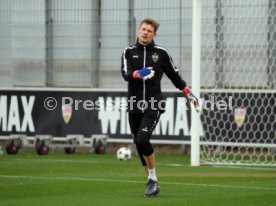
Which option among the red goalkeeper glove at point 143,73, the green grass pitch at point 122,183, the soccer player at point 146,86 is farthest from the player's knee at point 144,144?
the red goalkeeper glove at point 143,73

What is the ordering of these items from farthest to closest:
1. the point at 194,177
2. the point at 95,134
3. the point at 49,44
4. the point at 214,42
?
the point at 49,44 → the point at 95,134 → the point at 214,42 → the point at 194,177

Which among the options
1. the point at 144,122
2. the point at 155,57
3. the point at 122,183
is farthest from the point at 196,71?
the point at 144,122

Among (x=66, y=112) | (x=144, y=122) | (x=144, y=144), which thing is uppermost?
(x=144, y=122)

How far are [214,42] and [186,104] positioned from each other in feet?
5.55

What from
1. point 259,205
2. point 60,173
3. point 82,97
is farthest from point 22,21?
point 259,205

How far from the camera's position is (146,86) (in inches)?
408

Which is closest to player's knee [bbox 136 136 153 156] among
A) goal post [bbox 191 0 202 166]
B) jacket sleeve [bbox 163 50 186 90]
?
jacket sleeve [bbox 163 50 186 90]

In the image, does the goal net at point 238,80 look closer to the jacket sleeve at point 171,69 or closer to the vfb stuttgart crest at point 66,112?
the vfb stuttgart crest at point 66,112

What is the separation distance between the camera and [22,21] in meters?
21.6

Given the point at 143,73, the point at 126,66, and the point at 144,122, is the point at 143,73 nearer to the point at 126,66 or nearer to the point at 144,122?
the point at 126,66

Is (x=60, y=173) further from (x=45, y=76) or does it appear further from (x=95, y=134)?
(x=45, y=76)

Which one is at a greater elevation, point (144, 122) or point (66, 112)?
point (144, 122)

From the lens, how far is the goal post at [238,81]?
58.4 feet

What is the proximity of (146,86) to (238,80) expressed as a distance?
26.7ft
